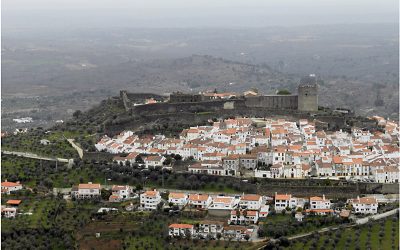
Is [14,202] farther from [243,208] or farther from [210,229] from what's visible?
[243,208]

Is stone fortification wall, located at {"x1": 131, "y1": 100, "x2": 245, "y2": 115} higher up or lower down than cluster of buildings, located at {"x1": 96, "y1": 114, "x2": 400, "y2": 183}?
higher up

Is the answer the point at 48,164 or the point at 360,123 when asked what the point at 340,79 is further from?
the point at 48,164

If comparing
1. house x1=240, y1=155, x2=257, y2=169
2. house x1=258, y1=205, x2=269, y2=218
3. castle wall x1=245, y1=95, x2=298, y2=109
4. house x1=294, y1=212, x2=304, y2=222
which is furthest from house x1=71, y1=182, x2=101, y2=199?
castle wall x1=245, y1=95, x2=298, y2=109

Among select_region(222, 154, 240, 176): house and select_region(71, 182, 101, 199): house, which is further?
select_region(222, 154, 240, 176): house

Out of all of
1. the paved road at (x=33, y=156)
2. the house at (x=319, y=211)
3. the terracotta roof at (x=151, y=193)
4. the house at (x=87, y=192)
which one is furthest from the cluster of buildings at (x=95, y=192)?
the house at (x=319, y=211)

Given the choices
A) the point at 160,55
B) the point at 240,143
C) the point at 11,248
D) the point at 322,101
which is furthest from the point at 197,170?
the point at 160,55

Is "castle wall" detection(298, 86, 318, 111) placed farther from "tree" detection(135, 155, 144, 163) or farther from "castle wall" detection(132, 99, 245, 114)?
"tree" detection(135, 155, 144, 163)

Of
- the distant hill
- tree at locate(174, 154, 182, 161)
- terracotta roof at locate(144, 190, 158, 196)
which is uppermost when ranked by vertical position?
the distant hill

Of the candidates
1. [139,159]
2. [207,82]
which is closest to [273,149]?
[139,159]
